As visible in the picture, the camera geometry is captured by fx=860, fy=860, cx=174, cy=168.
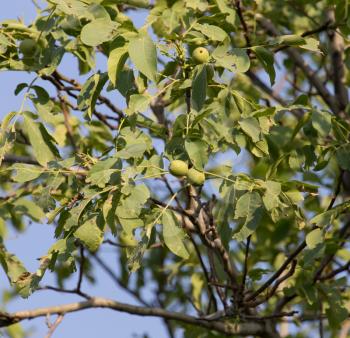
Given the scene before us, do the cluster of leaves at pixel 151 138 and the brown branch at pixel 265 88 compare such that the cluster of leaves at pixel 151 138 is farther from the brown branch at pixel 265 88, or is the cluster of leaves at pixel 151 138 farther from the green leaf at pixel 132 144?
the brown branch at pixel 265 88

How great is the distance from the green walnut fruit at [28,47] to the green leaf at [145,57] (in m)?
0.84

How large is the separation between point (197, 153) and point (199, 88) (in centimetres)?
19

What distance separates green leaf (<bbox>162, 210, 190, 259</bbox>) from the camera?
7.93ft

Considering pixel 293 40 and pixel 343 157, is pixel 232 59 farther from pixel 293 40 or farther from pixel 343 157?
pixel 343 157

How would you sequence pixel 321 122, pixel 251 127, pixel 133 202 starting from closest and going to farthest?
pixel 133 202
pixel 251 127
pixel 321 122

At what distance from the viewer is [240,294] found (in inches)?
129

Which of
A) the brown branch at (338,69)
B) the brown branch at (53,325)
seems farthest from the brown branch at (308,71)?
the brown branch at (53,325)

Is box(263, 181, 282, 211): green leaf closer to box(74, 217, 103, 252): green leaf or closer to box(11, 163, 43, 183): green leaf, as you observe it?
box(74, 217, 103, 252): green leaf

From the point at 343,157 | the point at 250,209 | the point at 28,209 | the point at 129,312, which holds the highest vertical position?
the point at 28,209

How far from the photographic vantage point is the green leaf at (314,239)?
2.73 meters

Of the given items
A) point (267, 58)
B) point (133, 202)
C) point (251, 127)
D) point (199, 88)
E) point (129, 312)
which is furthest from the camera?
point (129, 312)

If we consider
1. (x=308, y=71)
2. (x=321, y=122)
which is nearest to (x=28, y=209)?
(x=321, y=122)

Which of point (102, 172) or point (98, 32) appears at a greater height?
point (98, 32)

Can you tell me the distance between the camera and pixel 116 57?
8.25ft
